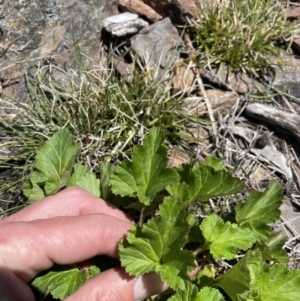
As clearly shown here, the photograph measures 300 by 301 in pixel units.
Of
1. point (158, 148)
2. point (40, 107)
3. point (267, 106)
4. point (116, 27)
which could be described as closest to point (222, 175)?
point (158, 148)

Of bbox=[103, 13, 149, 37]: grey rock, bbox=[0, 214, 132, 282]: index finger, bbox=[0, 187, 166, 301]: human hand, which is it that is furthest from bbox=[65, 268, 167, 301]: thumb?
bbox=[103, 13, 149, 37]: grey rock

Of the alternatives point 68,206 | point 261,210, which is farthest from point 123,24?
point 261,210

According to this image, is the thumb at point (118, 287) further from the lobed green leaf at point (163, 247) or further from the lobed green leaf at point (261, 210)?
the lobed green leaf at point (261, 210)

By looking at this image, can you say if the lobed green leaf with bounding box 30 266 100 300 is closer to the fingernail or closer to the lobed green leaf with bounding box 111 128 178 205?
the fingernail

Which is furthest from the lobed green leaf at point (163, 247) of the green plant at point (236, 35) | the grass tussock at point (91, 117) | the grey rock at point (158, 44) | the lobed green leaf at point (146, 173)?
the green plant at point (236, 35)

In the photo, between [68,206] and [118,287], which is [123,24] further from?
[118,287]
